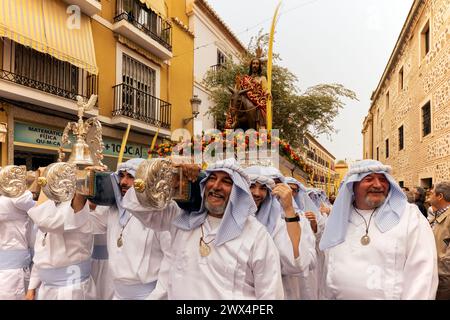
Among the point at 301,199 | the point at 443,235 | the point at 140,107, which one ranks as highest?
the point at 140,107

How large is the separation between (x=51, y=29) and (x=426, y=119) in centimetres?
Result: 1124

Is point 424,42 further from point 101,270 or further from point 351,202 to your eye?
point 101,270

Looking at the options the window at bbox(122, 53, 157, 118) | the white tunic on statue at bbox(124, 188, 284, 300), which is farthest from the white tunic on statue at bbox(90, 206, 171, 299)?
the window at bbox(122, 53, 157, 118)

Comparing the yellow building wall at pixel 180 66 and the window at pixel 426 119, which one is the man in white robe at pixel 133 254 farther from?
the window at pixel 426 119

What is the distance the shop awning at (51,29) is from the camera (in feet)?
24.2

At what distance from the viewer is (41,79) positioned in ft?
27.8

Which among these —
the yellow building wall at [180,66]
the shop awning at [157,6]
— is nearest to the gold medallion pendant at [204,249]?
the shop awning at [157,6]

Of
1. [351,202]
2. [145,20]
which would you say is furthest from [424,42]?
A: [351,202]

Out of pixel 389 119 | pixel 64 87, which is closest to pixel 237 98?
pixel 64 87

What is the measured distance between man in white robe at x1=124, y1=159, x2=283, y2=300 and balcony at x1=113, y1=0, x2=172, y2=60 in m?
9.44

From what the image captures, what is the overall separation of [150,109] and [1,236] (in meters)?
8.77

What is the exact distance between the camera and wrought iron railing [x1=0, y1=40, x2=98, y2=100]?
7.72 m

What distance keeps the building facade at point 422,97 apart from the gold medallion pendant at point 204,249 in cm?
896

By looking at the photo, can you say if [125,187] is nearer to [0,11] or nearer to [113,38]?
[0,11]
